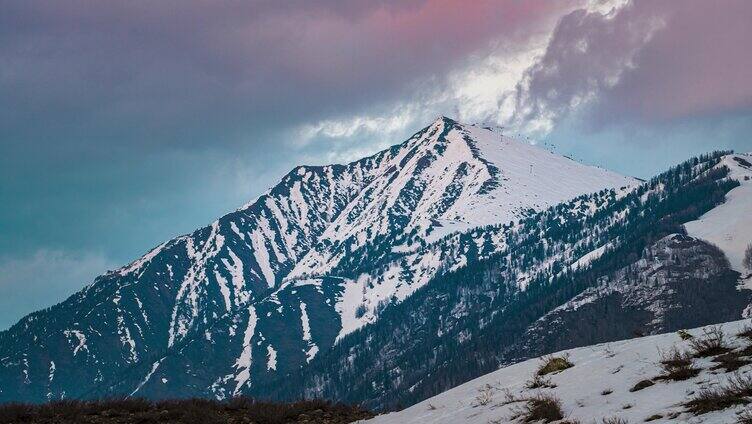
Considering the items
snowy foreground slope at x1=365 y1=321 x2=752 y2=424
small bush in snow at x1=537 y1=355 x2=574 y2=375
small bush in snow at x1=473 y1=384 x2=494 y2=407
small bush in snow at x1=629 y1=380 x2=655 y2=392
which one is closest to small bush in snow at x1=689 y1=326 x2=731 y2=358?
snowy foreground slope at x1=365 y1=321 x2=752 y2=424

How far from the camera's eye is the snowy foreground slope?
1656 centimetres

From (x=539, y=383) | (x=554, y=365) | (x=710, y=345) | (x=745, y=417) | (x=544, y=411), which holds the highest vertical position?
(x=554, y=365)

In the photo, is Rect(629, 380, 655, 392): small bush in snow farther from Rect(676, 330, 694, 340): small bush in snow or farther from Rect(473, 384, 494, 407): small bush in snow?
Rect(473, 384, 494, 407): small bush in snow

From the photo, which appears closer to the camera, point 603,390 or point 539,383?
point 603,390

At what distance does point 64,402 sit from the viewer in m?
28.9

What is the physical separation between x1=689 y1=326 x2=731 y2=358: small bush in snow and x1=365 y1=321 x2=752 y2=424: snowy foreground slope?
23 cm

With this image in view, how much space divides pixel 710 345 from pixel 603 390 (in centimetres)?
290

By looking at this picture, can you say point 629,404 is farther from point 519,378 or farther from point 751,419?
point 519,378

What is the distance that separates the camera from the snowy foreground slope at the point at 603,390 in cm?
1656

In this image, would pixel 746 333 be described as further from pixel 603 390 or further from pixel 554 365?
pixel 554 365

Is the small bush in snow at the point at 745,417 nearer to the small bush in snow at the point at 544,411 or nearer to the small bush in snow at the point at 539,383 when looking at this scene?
the small bush in snow at the point at 544,411

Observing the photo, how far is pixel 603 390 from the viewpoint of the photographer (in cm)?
1883

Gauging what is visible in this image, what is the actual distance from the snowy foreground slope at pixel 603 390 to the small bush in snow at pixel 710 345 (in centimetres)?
23

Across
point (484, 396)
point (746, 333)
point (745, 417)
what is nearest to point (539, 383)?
point (484, 396)
